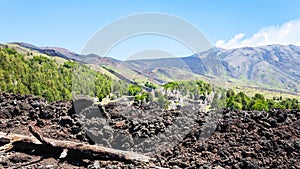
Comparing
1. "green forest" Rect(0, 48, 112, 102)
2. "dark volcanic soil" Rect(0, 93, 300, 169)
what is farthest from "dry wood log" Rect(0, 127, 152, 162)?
"green forest" Rect(0, 48, 112, 102)

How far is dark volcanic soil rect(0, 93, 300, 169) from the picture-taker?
9.67m

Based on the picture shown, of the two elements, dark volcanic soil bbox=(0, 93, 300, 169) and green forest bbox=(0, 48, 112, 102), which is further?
green forest bbox=(0, 48, 112, 102)

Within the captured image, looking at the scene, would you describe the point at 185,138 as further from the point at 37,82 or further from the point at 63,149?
the point at 37,82

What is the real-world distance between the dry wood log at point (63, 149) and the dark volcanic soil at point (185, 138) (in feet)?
0.63

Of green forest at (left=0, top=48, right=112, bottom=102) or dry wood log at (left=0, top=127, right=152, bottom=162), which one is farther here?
green forest at (left=0, top=48, right=112, bottom=102)

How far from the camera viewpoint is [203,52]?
1305cm

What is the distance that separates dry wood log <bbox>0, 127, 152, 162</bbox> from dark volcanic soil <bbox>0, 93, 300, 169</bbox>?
0.19 metres

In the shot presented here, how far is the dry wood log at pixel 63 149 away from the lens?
9.67 metres

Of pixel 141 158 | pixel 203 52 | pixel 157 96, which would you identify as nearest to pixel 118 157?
pixel 141 158

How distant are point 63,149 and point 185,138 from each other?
411 centimetres

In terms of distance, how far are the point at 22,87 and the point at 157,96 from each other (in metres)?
24.1

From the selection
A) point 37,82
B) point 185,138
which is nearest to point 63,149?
point 185,138

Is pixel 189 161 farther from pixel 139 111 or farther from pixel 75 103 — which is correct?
pixel 75 103

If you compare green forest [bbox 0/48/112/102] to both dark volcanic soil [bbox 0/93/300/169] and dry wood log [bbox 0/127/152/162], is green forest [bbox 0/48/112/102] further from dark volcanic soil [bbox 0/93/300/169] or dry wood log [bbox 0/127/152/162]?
dry wood log [bbox 0/127/152/162]
